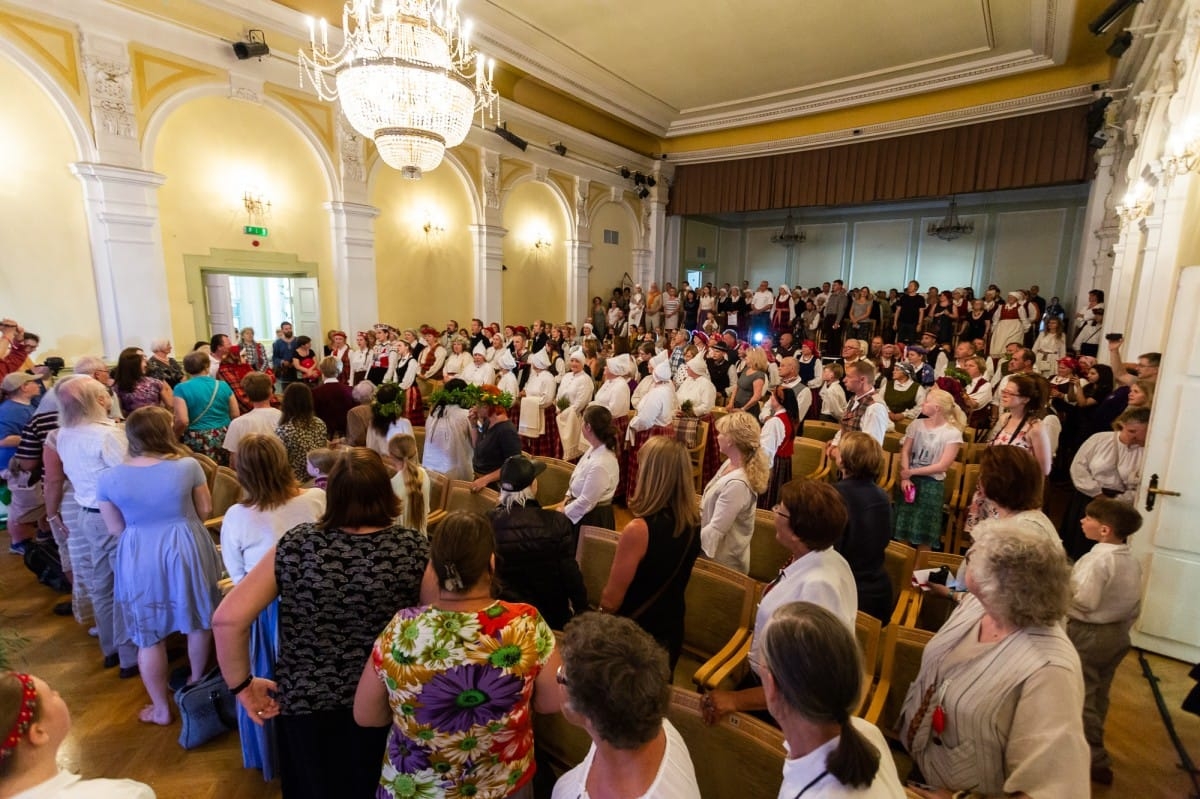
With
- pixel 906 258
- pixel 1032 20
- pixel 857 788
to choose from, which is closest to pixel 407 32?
pixel 857 788

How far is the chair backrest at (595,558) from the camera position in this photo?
272 cm

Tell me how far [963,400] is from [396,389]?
4909mm

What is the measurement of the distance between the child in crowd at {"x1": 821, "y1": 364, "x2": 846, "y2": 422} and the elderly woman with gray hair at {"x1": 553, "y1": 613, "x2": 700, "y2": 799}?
4.93 metres

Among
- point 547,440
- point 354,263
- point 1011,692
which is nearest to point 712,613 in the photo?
point 1011,692

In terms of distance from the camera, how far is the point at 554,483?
390 centimetres

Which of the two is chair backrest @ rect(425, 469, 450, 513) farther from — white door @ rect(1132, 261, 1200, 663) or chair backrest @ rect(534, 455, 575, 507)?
white door @ rect(1132, 261, 1200, 663)

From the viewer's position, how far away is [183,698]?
2420 millimetres

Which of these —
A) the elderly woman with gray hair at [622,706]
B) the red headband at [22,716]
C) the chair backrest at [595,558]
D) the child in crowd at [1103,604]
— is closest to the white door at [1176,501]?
the child in crowd at [1103,604]

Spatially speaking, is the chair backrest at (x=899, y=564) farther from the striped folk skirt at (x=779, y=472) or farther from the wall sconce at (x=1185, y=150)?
the wall sconce at (x=1185, y=150)

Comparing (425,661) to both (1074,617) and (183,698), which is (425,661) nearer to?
(183,698)

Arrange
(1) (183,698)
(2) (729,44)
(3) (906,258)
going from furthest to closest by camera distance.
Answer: (3) (906,258)
(2) (729,44)
(1) (183,698)

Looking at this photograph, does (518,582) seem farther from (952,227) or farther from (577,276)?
(952,227)

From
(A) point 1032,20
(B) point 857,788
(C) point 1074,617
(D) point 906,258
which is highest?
(A) point 1032,20

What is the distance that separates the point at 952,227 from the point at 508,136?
10378 mm
